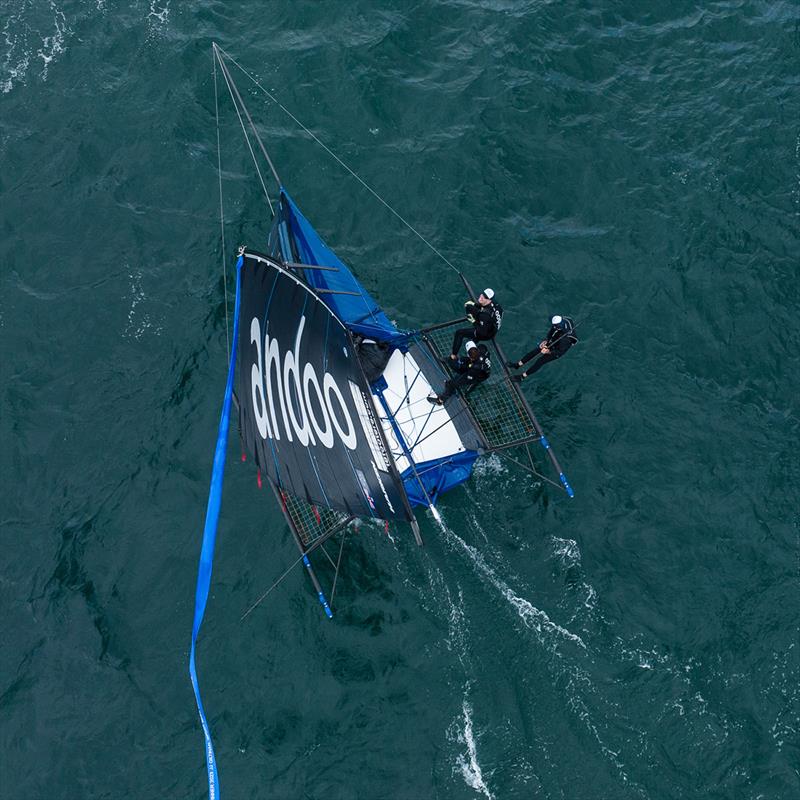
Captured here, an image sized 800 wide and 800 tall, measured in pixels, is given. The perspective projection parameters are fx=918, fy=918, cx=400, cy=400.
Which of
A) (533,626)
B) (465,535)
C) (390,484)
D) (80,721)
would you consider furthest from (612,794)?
(80,721)

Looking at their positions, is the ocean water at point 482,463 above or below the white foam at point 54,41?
below

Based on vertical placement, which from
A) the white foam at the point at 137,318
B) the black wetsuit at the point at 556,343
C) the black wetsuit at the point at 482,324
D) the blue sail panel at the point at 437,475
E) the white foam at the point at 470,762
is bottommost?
the white foam at the point at 470,762

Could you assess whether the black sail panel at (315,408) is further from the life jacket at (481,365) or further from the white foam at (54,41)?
the white foam at (54,41)

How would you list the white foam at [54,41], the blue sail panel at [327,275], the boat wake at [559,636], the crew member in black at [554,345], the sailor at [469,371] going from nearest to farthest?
the boat wake at [559,636] < the sailor at [469,371] < the blue sail panel at [327,275] < the crew member in black at [554,345] < the white foam at [54,41]

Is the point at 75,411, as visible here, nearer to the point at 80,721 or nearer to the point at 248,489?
the point at 248,489

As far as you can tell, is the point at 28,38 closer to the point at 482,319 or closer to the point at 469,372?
the point at 482,319

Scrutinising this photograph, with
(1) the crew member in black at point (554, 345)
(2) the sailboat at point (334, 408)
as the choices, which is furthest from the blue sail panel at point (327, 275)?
(1) the crew member in black at point (554, 345)
